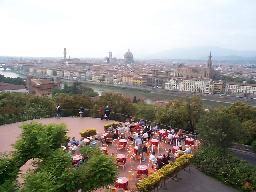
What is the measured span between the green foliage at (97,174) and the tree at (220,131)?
5.82 metres

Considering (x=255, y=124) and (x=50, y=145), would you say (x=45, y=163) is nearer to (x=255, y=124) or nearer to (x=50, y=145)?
(x=50, y=145)

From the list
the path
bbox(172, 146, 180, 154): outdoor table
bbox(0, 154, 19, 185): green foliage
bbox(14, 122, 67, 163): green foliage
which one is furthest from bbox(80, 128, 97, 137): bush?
bbox(0, 154, 19, 185): green foliage

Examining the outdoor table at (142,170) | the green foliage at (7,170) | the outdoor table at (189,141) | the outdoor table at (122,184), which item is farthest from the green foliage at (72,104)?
the green foliage at (7,170)

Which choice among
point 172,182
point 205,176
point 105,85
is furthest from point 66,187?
point 105,85

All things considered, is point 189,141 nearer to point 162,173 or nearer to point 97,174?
point 162,173

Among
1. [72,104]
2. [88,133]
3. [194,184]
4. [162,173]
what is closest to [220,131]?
[194,184]

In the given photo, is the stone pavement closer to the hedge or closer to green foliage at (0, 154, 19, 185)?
the hedge

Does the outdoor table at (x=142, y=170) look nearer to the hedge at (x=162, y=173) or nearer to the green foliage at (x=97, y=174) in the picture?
the hedge at (x=162, y=173)

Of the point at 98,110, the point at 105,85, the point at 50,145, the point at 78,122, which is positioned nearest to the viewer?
the point at 50,145

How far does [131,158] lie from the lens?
1209 cm

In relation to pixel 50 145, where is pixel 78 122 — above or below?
below

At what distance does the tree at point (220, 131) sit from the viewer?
12.8 metres

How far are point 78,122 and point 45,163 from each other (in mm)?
9128

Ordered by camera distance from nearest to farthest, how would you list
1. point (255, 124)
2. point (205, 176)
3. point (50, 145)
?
point (50, 145)
point (205, 176)
point (255, 124)
